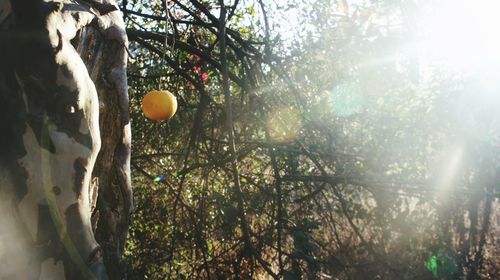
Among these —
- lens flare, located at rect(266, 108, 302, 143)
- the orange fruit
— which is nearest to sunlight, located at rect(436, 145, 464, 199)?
lens flare, located at rect(266, 108, 302, 143)

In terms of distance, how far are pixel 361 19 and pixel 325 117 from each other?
36.6 inches

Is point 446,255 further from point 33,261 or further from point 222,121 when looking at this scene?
point 33,261

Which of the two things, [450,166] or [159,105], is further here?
[450,166]

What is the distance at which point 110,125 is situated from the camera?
1338 mm

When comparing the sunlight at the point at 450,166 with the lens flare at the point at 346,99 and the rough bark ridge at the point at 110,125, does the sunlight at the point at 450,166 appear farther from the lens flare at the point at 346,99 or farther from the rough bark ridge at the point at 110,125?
the rough bark ridge at the point at 110,125

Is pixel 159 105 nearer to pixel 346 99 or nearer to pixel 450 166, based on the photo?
pixel 346 99

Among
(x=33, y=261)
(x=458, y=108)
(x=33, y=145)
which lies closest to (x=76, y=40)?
(x=33, y=145)

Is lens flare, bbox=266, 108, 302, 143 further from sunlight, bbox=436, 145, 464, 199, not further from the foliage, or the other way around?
sunlight, bbox=436, 145, 464, 199

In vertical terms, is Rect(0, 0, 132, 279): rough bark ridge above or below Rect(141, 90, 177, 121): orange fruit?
below

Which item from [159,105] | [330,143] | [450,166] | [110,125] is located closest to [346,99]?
[330,143]

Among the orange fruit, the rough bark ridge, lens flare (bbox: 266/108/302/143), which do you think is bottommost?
the rough bark ridge

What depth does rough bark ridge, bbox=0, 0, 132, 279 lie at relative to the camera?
131cm

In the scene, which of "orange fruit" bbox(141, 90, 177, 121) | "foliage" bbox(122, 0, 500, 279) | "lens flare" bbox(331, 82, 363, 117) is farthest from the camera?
"lens flare" bbox(331, 82, 363, 117)

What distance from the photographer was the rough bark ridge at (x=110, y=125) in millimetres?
1311
